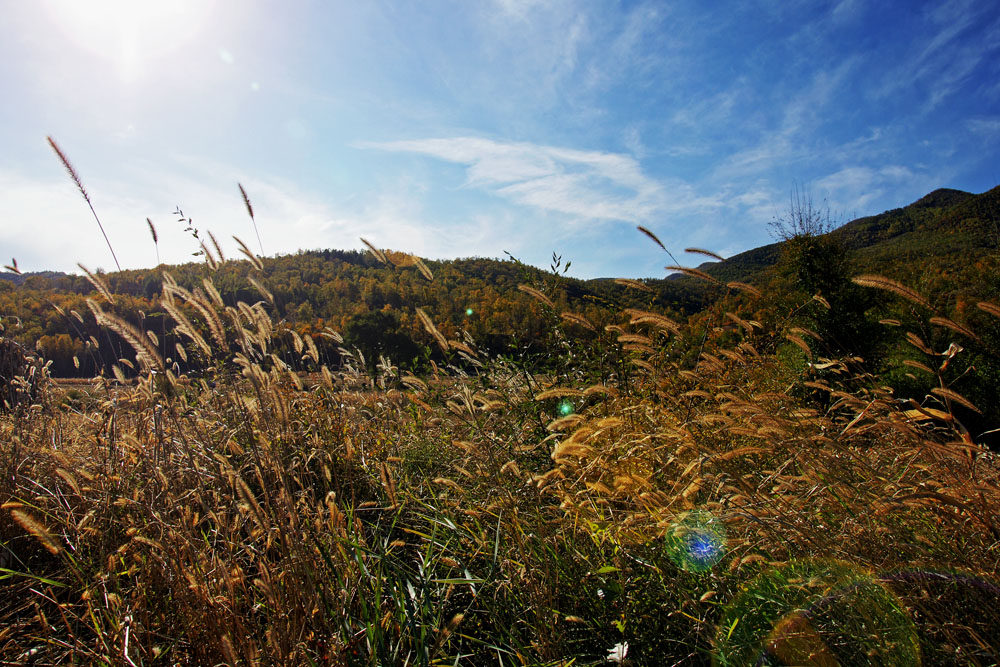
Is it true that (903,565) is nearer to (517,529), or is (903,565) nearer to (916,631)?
(916,631)

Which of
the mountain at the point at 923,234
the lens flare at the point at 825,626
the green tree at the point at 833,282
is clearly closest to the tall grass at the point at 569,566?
the lens flare at the point at 825,626

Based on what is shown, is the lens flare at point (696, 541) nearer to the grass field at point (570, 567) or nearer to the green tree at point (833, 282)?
the grass field at point (570, 567)

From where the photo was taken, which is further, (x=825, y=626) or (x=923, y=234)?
(x=923, y=234)

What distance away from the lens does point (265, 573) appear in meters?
1.35

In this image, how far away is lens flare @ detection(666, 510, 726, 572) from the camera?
61.4 inches

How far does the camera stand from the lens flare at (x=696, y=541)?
156 cm

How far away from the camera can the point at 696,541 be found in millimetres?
1610

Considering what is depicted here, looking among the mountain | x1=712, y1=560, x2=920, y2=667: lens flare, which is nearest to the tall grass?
x1=712, y1=560, x2=920, y2=667: lens flare

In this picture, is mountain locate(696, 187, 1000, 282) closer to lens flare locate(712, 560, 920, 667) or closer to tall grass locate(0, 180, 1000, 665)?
tall grass locate(0, 180, 1000, 665)

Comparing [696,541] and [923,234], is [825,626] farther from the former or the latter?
[923,234]

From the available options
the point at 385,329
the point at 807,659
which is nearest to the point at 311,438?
the point at 807,659

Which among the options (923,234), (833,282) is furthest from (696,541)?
(923,234)

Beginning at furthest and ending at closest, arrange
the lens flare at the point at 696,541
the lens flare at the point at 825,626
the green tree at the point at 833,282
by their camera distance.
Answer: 1. the green tree at the point at 833,282
2. the lens flare at the point at 696,541
3. the lens flare at the point at 825,626

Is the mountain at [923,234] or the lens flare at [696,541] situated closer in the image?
the lens flare at [696,541]
